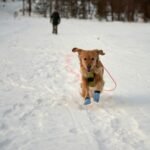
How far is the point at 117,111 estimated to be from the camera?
609 cm

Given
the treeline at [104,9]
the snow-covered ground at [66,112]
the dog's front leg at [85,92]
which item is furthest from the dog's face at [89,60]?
the treeline at [104,9]

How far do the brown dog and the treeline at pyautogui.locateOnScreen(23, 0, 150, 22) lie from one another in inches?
2302

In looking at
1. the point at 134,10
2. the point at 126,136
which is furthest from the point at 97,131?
the point at 134,10

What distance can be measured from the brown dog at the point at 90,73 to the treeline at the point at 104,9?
5847cm

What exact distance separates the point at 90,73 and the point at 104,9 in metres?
66.1

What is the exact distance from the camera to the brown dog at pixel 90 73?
628 centimetres

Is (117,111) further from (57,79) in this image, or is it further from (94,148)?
(57,79)

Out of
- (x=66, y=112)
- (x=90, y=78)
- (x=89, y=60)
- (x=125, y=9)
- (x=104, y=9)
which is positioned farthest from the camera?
(x=104, y=9)

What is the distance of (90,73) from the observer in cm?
633

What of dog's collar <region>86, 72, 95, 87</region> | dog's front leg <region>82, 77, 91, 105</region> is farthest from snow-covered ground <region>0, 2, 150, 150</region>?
dog's collar <region>86, 72, 95, 87</region>

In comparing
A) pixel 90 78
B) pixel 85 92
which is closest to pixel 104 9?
pixel 85 92

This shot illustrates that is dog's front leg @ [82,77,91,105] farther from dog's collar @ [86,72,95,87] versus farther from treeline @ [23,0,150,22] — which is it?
treeline @ [23,0,150,22]

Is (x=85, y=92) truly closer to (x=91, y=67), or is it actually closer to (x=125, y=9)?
(x=91, y=67)

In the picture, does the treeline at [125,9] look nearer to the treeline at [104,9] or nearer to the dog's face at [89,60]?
the treeline at [104,9]
